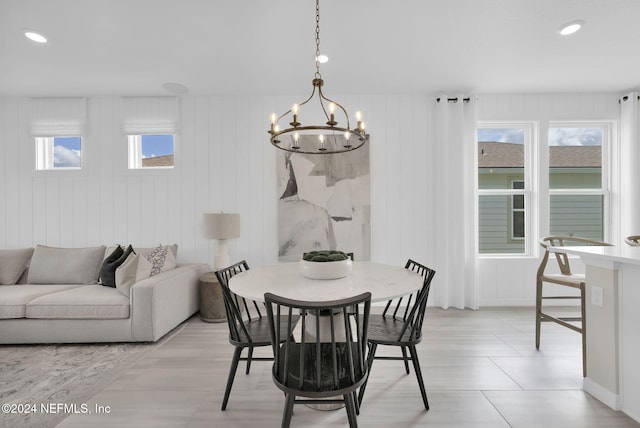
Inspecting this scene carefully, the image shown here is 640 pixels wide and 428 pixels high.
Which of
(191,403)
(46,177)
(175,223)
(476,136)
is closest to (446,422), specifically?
(191,403)

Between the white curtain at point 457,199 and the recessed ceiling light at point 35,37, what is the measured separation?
3857mm

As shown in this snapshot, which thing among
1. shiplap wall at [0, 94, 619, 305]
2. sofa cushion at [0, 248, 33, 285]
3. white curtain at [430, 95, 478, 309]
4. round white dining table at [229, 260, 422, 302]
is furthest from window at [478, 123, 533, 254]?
sofa cushion at [0, 248, 33, 285]

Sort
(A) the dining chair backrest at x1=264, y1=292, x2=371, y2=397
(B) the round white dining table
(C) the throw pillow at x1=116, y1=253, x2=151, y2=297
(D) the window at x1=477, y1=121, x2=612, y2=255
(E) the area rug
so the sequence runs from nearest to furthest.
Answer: (A) the dining chair backrest at x1=264, y1=292, x2=371, y2=397 → (B) the round white dining table → (E) the area rug → (C) the throw pillow at x1=116, y1=253, x2=151, y2=297 → (D) the window at x1=477, y1=121, x2=612, y2=255

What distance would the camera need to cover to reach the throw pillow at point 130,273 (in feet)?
9.35

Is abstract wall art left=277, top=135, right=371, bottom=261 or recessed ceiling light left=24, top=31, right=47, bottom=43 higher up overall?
recessed ceiling light left=24, top=31, right=47, bottom=43

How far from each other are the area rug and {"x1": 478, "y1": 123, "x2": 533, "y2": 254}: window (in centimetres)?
387

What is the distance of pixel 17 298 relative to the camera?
2.75 m

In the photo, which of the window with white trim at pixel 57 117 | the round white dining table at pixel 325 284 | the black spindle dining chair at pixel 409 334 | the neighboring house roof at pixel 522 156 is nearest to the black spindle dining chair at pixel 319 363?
the round white dining table at pixel 325 284

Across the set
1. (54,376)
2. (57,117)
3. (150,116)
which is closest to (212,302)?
(54,376)

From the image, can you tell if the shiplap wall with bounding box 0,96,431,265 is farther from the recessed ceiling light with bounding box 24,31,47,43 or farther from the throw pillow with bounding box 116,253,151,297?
the recessed ceiling light with bounding box 24,31,47,43

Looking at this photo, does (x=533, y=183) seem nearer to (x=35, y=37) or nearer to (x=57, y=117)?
(x=35, y=37)

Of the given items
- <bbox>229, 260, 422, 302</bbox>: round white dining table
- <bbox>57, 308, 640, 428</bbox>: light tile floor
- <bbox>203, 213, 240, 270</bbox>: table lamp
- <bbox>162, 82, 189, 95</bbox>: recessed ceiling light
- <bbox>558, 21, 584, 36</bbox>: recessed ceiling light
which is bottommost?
<bbox>57, 308, 640, 428</bbox>: light tile floor

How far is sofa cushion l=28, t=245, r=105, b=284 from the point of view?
330cm

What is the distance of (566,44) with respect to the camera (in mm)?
2641
